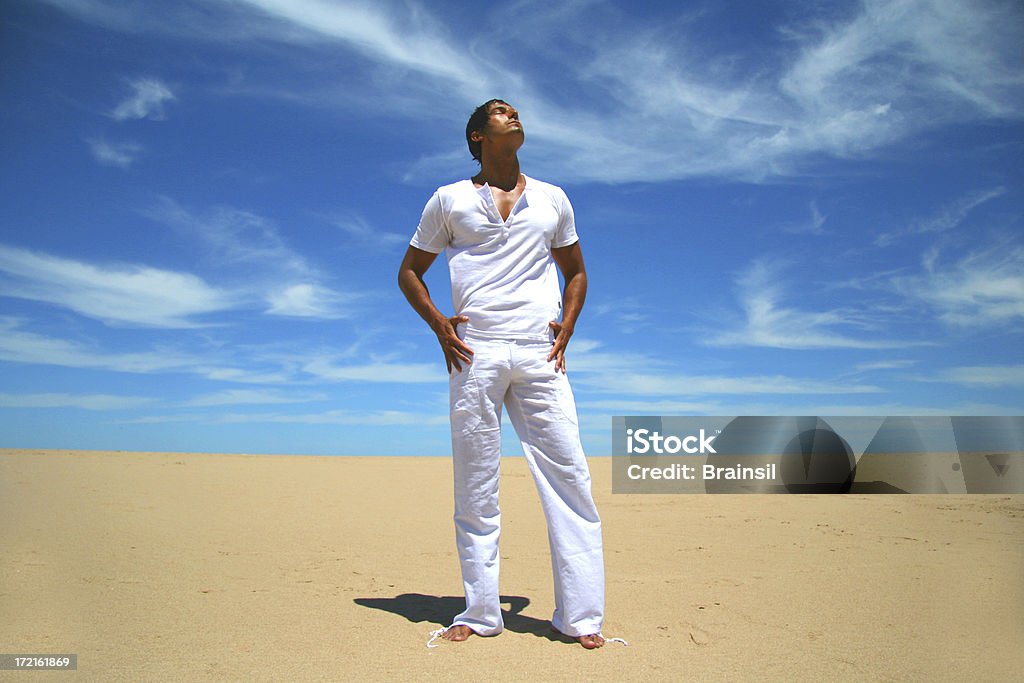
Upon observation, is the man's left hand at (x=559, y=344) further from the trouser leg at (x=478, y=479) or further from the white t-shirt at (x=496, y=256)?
the trouser leg at (x=478, y=479)

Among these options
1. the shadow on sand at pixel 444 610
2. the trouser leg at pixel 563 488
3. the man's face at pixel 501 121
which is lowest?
the shadow on sand at pixel 444 610

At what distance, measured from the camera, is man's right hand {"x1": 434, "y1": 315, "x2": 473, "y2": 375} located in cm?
372

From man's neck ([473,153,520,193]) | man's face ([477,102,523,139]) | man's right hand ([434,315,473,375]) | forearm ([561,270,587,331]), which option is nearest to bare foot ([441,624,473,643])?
man's right hand ([434,315,473,375])

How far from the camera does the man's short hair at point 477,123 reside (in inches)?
155

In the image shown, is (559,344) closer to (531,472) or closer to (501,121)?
(531,472)

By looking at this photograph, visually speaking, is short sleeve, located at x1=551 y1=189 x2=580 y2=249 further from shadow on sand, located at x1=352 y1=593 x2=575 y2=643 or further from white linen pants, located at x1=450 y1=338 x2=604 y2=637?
shadow on sand, located at x1=352 y1=593 x2=575 y2=643

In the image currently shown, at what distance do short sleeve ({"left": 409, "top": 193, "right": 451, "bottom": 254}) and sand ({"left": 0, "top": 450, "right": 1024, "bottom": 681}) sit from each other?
1985mm

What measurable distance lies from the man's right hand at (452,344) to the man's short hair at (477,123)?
0.93 m

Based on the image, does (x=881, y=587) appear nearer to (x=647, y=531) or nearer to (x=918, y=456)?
(x=647, y=531)

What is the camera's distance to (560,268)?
4.10m

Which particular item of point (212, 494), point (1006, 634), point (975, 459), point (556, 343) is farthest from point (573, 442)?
point (975, 459)

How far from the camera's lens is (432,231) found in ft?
12.8

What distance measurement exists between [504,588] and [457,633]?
147 centimetres

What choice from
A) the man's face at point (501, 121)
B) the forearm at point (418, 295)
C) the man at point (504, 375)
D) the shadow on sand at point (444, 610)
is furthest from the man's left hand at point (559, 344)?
the shadow on sand at point (444, 610)
